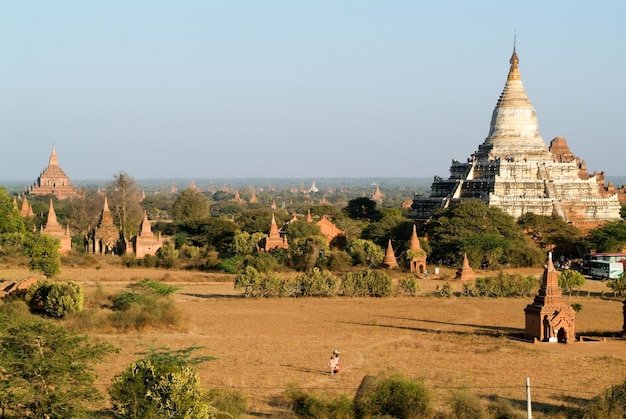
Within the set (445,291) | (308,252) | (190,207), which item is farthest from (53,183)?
(445,291)

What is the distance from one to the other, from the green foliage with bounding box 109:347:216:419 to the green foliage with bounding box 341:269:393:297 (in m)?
22.1

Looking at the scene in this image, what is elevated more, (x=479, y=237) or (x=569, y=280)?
(x=479, y=237)

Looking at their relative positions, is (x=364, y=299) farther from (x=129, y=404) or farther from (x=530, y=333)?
(x=129, y=404)

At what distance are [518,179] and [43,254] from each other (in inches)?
1087

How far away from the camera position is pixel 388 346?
27.5 m

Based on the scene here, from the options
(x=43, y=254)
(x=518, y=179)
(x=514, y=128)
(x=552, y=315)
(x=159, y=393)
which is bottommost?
(x=552, y=315)

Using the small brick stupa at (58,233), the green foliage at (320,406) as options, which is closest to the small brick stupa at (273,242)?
the small brick stupa at (58,233)

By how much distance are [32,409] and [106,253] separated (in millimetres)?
39550

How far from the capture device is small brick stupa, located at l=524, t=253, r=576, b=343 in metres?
28.0

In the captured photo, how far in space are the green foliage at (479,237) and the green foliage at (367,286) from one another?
9.22m

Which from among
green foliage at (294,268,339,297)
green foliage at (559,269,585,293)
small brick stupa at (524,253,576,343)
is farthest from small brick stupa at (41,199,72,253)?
small brick stupa at (524,253,576,343)

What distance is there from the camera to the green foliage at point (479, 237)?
48.6 meters

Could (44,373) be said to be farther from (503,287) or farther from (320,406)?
(503,287)

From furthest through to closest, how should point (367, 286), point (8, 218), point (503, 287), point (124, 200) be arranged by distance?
point (124, 200)
point (8, 218)
point (367, 286)
point (503, 287)
